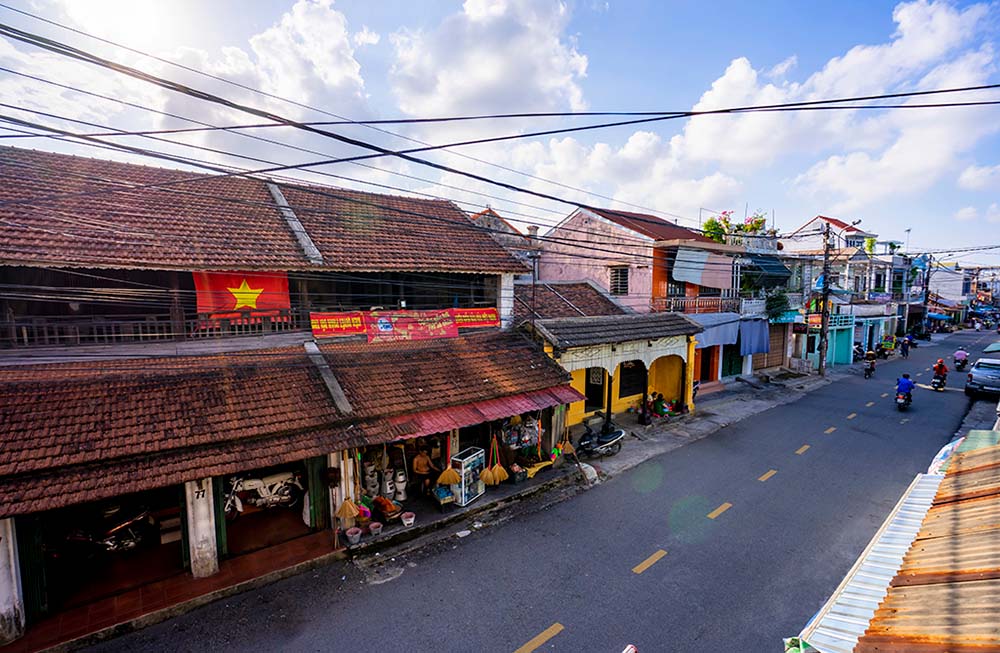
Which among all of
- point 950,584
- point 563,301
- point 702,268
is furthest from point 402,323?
point 702,268

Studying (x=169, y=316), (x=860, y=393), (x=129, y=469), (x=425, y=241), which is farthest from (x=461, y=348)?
A: (x=860, y=393)

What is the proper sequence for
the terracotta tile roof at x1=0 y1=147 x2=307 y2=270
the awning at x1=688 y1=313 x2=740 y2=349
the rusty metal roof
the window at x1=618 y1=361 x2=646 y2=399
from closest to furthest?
1. the rusty metal roof
2. the terracotta tile roof at x1=0 y1=147 x2=307 y2=270
3. the window at x1=618 y1=361 x2=646 y2=399
4. the awning at x1=688 y1=313 x2=740 y2=349

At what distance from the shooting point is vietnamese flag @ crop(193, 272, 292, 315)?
30.2 feet

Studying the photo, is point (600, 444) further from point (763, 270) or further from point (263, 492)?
point (763, 270)

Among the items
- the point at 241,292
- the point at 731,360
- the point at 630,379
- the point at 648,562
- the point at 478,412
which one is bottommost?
the point at 648,562

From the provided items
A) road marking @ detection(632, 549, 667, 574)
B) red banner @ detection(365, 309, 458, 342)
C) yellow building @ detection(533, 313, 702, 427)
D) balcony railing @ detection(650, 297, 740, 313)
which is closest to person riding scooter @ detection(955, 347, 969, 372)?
balcony railing @ detection(650, 297, 740, 313)

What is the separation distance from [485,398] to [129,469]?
6.52 meters

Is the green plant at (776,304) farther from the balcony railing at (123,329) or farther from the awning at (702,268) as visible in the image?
the balcony railing at (123,329)

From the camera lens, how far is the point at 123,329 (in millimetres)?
8625

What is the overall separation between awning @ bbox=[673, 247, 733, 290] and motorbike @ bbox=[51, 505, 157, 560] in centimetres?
1901

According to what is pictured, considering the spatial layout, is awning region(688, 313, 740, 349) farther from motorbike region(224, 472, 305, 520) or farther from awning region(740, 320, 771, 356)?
motorbike region(224, 472, 305, 520)

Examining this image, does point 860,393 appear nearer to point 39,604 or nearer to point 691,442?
point 691,442

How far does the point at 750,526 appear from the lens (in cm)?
980

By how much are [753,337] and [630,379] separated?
27.8ft
